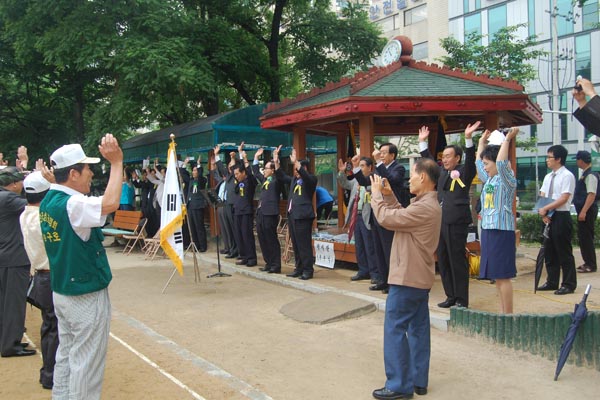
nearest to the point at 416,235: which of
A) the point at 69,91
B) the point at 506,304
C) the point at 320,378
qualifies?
the point at 320,378

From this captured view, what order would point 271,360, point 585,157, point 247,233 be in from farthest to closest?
point 247,233
point 585,157
point 271,360

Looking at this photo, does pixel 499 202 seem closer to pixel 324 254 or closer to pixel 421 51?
pixel 324 254

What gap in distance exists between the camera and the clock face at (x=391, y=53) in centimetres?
950

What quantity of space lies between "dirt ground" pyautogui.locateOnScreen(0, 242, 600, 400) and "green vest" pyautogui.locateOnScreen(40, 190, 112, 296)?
131 centimetres

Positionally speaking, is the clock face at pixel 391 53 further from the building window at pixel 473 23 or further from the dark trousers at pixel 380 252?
the building window at pixel 473 23

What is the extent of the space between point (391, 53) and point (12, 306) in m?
7.36

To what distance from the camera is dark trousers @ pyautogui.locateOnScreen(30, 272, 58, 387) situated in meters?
4.59

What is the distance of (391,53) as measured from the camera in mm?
9742

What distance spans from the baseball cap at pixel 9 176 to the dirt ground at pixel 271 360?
6.01 ft

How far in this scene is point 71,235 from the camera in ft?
11.5

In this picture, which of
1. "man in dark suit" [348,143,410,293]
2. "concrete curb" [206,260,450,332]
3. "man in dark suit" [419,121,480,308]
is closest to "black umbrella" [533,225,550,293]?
"man in dark suit" [419,121,480,308]

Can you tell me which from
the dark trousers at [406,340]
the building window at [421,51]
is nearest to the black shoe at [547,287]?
the dark trousers at [406,340]

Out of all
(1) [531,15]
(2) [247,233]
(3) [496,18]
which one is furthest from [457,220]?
(3) [496,18]

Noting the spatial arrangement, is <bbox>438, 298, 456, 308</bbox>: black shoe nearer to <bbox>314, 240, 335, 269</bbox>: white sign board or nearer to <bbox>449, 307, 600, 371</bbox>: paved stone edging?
<bbox>449, 307, 600, 371</bbox>: paved stone edging
